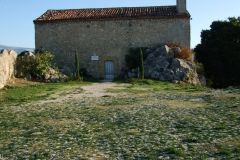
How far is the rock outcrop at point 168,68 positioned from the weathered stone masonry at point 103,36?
203 cm

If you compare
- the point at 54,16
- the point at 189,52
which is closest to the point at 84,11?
the point at 54,16

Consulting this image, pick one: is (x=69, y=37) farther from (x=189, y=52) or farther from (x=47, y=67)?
(x=189, y=52)

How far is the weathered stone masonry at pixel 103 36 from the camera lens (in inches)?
1086

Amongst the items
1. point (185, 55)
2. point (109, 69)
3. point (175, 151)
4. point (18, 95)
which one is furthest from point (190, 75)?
point (175, 151)

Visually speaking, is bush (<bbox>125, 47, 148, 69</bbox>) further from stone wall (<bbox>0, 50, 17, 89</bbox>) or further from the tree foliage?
stone wall (<bbox>0, 50, 17, 89</bbox>)

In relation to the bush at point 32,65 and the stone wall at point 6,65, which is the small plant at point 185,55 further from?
the stone wall at point 6,65

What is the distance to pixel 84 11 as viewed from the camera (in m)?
29.5

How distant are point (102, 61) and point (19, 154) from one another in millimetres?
22216

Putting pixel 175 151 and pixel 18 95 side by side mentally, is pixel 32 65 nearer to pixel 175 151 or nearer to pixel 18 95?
pixel 18 95

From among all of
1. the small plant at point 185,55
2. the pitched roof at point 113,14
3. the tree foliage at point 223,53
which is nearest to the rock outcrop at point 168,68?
the small plant at point 185,55

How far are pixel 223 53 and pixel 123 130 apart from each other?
23280 millimetres

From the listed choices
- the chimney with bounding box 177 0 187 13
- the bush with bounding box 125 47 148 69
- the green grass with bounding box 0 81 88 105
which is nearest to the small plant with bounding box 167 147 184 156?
the green grass with bounding box 0 81 88 105

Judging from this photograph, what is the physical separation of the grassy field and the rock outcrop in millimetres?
11158

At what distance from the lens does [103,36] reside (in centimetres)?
2795
